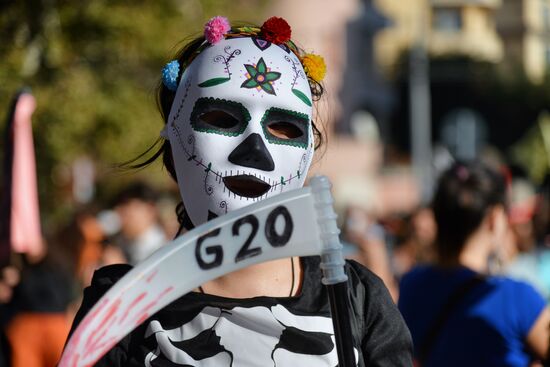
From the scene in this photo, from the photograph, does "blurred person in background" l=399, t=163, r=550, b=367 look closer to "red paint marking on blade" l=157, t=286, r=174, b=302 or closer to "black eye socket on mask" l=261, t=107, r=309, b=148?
"black eye socket on mask" l=261, t=107, r=309, b=148

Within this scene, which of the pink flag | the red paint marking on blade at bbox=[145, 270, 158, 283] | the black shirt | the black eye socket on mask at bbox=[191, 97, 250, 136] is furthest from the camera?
the pink flag

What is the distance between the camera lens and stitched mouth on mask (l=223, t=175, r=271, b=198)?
2404mm

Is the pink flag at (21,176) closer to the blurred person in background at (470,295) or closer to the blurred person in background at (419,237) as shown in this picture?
the blurred person in background at (470,295)

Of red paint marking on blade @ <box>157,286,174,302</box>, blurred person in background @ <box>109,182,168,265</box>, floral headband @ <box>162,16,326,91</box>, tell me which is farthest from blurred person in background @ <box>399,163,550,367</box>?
blurred person in background @ <box>109,182,168,265</box>

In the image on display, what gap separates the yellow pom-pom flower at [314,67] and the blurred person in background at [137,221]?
4.70 metres

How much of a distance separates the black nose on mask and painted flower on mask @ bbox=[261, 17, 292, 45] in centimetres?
29

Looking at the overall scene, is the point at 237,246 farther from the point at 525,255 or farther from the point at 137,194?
the point at 137,194

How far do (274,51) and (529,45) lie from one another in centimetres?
864

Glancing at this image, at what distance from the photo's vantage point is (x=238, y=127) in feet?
8.02

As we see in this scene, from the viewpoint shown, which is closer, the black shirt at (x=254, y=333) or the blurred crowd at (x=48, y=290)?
the black shirt at (x=254, y=333)

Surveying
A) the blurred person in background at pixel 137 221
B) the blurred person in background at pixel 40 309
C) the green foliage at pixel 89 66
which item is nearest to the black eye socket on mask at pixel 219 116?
the blurred person in background at pixel 40 309

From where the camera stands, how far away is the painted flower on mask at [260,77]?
8.14ft

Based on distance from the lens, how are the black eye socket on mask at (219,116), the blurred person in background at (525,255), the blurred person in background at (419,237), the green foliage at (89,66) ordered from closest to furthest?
the black eye socket on mask at (219,116) < the blurred person in background at (525,255) < the blurred person in background at (419,237) < the green foliage at (89,66)

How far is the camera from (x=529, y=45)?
10805 millimetres
